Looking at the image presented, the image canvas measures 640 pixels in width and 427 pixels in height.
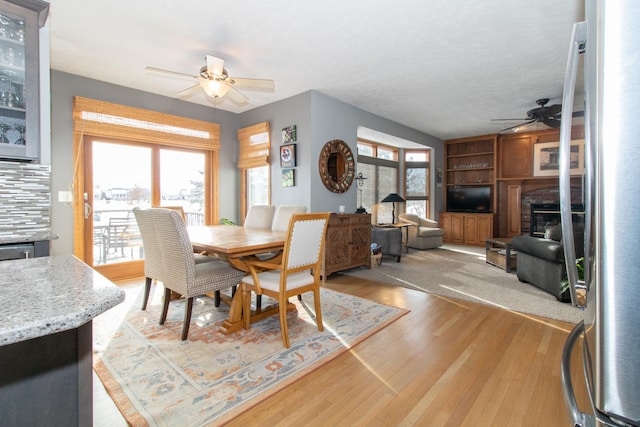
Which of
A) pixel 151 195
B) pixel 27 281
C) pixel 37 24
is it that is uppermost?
pixel 37 24

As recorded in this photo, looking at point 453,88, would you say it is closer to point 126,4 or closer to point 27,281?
point 126,4

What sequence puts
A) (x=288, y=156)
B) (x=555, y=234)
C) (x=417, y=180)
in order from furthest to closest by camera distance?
(x=417, y=180) < (x=288, y=156) < (x=555, y=234)

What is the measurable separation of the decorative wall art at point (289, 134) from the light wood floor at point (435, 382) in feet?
9.53

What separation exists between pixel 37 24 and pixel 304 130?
2964mm

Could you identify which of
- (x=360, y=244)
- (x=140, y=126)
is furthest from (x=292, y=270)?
(x=140, y=126)

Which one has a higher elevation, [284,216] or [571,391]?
[284,216]

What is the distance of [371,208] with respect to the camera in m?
6.62

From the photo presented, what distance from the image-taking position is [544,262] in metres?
3.50

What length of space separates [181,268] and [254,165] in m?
2.93

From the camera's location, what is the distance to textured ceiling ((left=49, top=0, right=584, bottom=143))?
2.43m

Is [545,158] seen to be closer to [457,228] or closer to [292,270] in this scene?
[457,228]

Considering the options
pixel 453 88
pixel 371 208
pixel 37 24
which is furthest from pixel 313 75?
pixel 371 208

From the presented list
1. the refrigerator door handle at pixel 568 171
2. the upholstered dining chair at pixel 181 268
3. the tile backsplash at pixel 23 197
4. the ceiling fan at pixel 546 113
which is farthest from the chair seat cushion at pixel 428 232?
the tile backsplash at pixel 23 197

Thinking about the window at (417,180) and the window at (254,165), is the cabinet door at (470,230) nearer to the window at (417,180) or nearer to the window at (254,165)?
the window at (417,180)
